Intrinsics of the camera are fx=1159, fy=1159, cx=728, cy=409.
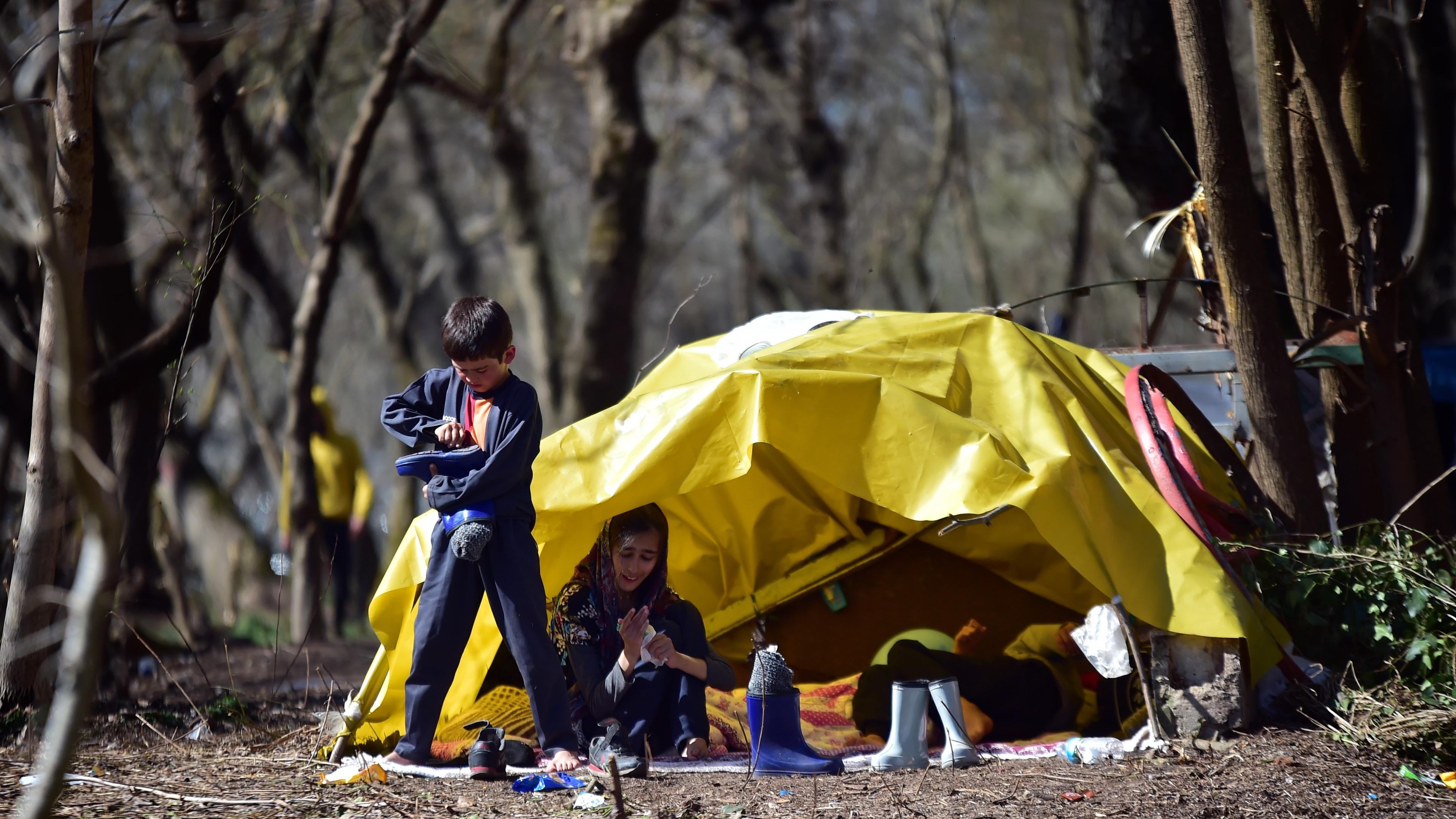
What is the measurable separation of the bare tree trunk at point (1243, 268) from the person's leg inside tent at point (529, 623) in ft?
8.81

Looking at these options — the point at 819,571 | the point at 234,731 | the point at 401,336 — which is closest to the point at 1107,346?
the point at 819,571

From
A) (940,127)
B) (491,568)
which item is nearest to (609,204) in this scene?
(491,568)

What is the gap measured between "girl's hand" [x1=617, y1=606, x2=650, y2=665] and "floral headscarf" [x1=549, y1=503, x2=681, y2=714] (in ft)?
0.42

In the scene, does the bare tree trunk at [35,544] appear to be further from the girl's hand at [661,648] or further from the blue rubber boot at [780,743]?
the blue rubber boot at [780,743]

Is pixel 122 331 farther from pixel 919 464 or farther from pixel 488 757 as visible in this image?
pixel 919 464

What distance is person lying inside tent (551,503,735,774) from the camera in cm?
366

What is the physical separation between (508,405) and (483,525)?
348 millimetres

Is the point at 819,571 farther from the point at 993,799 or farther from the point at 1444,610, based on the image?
the point at 1444,610

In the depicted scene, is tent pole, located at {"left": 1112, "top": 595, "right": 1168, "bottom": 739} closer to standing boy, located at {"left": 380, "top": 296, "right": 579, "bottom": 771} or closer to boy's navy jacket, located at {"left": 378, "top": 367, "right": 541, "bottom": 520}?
standing boy, located at {"left": 380, "top": 296, "right": 579, "bottom": 771}

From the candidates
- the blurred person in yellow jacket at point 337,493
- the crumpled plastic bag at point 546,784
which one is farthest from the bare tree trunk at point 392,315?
the crumpled plastic bag at point 546,784

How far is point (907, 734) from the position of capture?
3.45 meters

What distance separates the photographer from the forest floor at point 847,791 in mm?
2910

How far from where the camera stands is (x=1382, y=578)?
3652 millimetres

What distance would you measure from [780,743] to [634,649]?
564 millimetres
